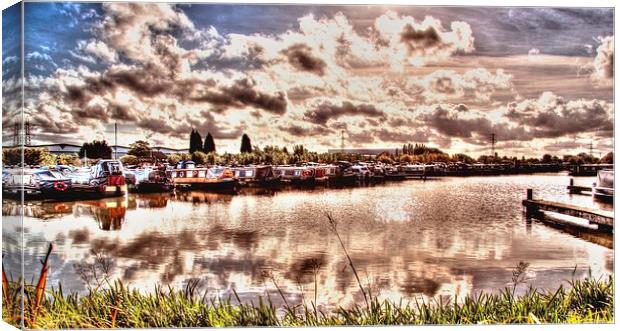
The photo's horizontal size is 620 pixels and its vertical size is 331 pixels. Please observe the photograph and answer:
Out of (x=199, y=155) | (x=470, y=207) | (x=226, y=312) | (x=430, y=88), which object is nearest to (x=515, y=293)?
Result: (x=470, y=207)

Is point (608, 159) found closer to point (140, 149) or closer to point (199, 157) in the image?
point (199, 157)

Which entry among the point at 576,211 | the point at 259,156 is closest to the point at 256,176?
the point at 259,156

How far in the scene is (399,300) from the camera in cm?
767

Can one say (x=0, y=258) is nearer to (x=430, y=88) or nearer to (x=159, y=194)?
(x=159, y=194)

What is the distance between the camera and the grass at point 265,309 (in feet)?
24.4

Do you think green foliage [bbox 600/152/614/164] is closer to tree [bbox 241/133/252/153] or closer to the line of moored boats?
the line of moored boats

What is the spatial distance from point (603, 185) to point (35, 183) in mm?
5701

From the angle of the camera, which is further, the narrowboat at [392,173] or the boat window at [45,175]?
the narrowboat at [392,173]

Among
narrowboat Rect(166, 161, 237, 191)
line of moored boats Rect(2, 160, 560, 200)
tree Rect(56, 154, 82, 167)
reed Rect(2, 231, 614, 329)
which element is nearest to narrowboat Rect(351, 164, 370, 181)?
line of moored boats Rect(2, 160, 560, 200)

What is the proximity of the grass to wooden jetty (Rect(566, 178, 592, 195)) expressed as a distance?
3.08 feet

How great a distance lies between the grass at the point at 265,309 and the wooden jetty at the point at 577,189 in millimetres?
938

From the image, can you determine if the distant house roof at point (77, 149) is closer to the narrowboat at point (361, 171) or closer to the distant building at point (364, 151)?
the distant building at point (364, 151)

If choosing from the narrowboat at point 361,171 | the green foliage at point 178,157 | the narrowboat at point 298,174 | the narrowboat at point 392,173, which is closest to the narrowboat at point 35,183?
the green foliage at point 178,157

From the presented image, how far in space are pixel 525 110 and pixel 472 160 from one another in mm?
758
